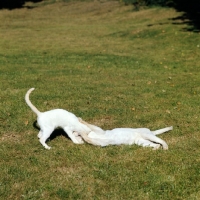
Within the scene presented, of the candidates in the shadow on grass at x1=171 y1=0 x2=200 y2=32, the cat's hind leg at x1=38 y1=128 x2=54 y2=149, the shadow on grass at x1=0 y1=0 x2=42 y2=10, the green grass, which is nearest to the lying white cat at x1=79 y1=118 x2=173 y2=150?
the green grass

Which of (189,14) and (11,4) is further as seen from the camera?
(11,4)

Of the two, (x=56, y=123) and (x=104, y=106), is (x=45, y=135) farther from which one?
(x=104, y=106)

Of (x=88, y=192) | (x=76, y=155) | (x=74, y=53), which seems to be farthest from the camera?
(x=74, y=53)

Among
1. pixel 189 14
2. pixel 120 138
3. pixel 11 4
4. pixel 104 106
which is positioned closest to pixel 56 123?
pixel 120 138

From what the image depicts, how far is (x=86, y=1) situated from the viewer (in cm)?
3450

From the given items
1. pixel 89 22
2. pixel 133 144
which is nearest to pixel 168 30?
pixel 89 22

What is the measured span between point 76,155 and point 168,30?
15.4 m

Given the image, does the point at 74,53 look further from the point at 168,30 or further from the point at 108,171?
the point at 108,171

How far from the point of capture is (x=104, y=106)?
877 cm

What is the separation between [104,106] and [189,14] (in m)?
17.1

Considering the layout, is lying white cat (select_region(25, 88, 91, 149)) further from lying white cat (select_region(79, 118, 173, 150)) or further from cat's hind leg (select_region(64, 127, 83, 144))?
lying white cat (select_region(79, 118, 173, 150))

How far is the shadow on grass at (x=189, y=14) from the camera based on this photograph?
20948mm

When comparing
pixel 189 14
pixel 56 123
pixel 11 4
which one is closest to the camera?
pixel 56 123

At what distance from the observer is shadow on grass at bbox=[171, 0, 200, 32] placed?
2095cm
